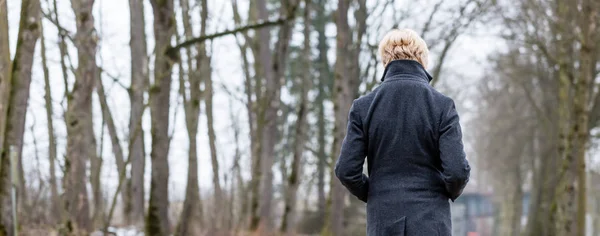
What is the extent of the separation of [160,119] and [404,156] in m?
7.36

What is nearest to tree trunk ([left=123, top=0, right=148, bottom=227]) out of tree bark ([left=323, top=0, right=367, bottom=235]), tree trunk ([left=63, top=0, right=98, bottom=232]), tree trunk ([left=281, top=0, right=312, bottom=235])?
tree trunk ([left=281, top=0, right=312, bottom=235])

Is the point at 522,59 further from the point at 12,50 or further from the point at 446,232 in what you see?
the point at 446,232

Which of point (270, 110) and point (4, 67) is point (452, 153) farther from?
point (270, 110)

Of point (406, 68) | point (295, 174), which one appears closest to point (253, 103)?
point (295, 174)

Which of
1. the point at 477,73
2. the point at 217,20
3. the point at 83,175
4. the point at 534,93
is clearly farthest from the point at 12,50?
the point at 477,73

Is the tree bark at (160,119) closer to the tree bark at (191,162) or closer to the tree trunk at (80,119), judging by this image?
the tree trunk at (80,119)

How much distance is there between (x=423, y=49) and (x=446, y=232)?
2.64ft

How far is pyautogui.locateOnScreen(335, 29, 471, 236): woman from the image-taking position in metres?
3.78

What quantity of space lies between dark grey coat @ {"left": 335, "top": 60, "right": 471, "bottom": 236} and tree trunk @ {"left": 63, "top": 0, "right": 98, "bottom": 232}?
6830 mm

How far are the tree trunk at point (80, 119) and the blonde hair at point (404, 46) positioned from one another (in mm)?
6793

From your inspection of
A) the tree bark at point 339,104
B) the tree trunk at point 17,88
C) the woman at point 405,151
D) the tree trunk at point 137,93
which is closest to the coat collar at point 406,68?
the woman at point 405,151

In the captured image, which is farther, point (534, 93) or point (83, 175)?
point (534, 93)

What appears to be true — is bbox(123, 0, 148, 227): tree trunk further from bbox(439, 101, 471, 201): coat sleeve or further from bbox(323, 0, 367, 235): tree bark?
bbox(439, 101, 471, 201): coat sleeve

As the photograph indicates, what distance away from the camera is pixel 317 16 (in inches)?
1268
